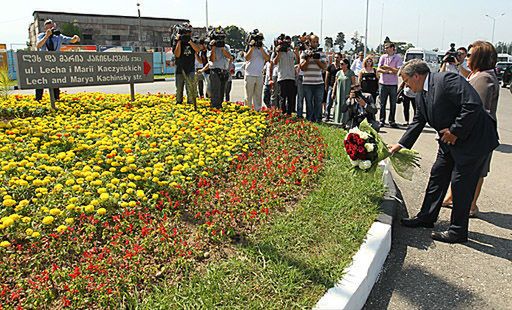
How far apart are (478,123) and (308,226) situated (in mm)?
1857

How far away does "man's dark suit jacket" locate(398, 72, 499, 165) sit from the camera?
3947 millimetres

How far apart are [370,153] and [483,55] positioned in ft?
5.21

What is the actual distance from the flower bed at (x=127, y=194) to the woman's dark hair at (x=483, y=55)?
2.12 meters

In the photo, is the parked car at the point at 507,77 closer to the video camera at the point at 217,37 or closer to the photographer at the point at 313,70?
the photographer at the point at 313,70

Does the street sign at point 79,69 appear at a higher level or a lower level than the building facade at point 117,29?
lower

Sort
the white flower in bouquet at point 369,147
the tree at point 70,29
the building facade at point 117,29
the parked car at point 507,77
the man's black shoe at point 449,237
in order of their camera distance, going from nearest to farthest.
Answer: the man's black shoe at point 449,237 → the white flower in bouquet at point 369,147 → the parked car at point 507,77 → the tree at point 70,29 → the building facade at point 117,29

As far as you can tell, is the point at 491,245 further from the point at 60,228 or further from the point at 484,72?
the point at 60,228

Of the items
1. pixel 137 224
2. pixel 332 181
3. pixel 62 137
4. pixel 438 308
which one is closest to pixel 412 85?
pixel 332 181

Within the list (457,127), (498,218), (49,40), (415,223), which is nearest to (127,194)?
(415,223)

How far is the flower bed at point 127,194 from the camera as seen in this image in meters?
2.96

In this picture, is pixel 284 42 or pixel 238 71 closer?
pixel 284 42

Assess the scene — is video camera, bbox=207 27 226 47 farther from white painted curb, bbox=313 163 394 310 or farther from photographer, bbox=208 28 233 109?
white painted curb, bbox=313 163 394 310

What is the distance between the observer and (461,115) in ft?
13.0

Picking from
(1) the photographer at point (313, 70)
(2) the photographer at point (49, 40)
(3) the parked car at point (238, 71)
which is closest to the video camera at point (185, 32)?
(1) the photographer at point (313, 70)
